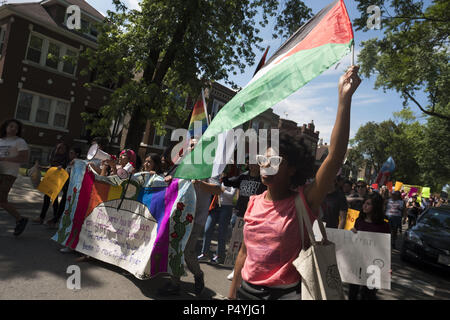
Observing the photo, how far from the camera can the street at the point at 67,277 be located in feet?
12.0

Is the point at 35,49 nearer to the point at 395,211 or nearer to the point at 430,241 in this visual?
the point at 395,211

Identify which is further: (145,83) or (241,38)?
(241,38)

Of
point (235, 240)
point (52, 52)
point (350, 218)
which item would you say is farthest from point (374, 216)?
point (52, 52)

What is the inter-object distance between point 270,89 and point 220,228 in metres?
4.31

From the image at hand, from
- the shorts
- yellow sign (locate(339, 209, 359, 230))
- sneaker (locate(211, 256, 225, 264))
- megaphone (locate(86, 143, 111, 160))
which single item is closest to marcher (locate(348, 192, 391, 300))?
yellow sign (locate(339, 209, 359, 230))

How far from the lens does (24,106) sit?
730 inches

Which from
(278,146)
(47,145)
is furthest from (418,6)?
(47,145)

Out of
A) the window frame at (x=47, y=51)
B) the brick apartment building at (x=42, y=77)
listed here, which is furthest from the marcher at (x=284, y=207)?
the brick apartment building at (x=42, y=77)

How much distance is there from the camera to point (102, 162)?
5438 mm

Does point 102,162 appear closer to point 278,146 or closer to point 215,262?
point 215,262

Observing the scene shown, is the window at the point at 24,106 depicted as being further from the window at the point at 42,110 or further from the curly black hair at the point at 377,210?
the curly black hair at the point at 377,210

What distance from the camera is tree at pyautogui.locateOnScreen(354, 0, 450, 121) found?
10438mm

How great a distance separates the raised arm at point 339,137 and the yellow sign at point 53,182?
18.7 feet
